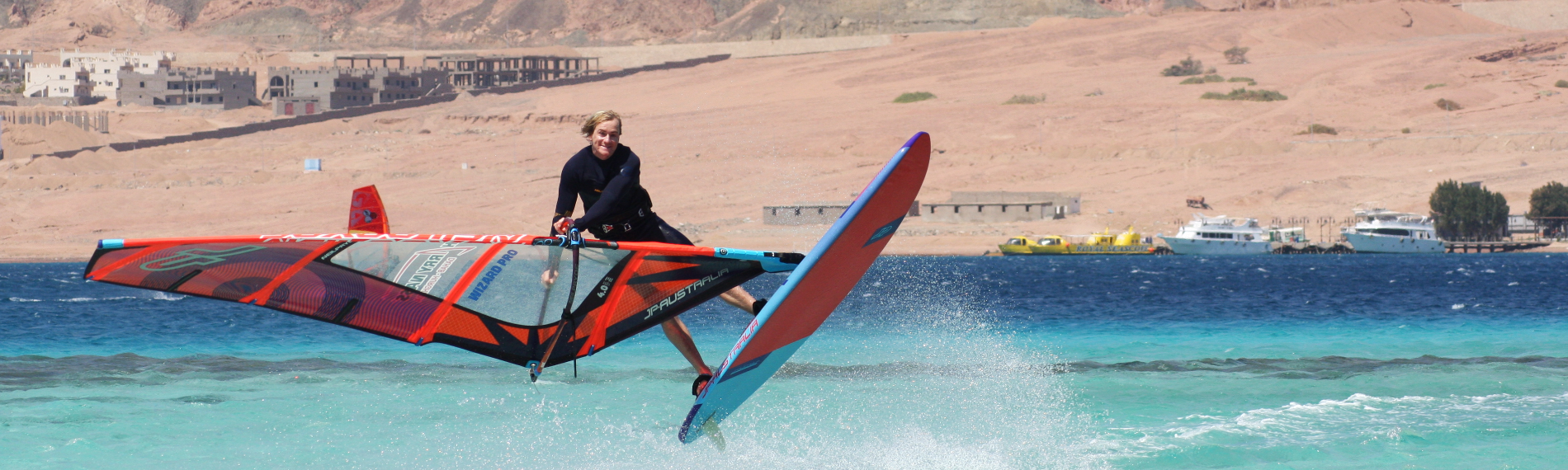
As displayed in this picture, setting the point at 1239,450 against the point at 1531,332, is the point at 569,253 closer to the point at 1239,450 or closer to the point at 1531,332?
the point at 1239,450

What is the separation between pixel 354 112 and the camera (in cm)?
10344

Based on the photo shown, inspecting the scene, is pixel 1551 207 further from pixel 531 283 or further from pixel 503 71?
pixel 503 71

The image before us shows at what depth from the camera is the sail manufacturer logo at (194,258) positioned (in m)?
7.03

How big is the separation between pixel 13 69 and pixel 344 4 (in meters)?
45.0

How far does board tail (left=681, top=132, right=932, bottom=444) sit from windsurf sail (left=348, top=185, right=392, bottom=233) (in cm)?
214

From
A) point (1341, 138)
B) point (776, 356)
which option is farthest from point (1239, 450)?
point (1341, 138)

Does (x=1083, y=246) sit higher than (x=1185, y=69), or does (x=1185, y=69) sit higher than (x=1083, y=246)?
(x=1185, y=69)

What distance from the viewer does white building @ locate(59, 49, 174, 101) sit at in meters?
124

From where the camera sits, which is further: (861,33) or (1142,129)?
(861,33)

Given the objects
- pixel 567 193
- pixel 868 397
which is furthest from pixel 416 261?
pixel 868 397

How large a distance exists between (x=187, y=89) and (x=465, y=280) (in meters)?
121

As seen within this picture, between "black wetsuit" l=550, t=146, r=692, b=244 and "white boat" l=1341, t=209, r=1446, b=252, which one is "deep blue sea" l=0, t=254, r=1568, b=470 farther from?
"white boat" l=1341, t=209, r=1446, b=252

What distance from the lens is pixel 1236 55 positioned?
110562mm

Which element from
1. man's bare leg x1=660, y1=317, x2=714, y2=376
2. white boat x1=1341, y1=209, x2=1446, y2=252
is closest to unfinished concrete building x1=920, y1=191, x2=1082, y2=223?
white boat x1=1341, y1=209, x2=1446, y2=252
